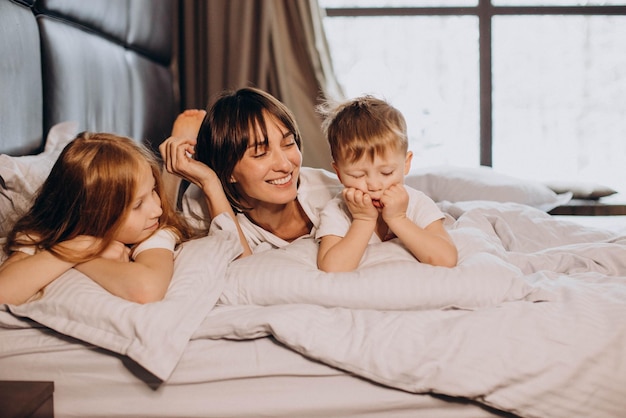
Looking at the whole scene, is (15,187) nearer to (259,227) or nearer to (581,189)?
(259,227)

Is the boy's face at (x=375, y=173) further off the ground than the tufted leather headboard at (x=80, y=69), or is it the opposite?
the tufted leather headboard at (x=80, y=69)

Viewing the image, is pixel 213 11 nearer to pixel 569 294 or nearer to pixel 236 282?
pixel 236 282

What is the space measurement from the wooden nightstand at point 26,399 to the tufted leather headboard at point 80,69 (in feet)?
2.38

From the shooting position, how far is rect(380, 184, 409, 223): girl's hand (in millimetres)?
1309

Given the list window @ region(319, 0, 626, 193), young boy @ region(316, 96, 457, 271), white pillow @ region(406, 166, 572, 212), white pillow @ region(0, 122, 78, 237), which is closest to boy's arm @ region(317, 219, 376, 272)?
young boy @ region(316, 96, 457, 271)

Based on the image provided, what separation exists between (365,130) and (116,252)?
555 mm

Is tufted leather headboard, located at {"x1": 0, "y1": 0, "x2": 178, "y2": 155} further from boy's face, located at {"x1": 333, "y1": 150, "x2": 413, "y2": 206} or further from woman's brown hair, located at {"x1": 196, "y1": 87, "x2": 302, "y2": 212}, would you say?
boy's face, located at {"x1": 333, "y1": 150, "x2": 413, "y2": 206}

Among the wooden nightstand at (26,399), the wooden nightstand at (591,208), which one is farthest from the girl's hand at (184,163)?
the wooden nightstand at (591,208)

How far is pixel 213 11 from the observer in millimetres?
3277

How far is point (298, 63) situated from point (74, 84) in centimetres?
169

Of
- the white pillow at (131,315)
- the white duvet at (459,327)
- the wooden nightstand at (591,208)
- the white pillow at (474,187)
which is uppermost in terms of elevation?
the white pillow at (131,315)

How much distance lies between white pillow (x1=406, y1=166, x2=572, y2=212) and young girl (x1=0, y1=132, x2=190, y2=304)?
4.18 ft

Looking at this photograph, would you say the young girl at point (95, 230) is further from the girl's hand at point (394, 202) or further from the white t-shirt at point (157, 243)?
the girl's hand at point (394, 202)

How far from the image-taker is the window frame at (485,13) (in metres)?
3.49
